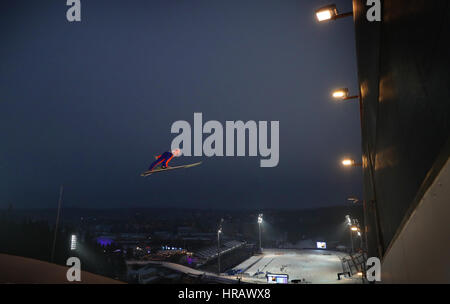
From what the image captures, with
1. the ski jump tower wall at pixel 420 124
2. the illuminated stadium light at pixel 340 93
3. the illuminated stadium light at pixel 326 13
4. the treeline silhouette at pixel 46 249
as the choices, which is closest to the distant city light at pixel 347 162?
the illuminated stadium light at pixel 340 93

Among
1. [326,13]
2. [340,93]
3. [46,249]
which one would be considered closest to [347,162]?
[340,93]

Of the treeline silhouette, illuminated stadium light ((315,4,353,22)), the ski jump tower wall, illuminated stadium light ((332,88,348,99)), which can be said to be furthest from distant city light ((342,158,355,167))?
the treeline silhouette

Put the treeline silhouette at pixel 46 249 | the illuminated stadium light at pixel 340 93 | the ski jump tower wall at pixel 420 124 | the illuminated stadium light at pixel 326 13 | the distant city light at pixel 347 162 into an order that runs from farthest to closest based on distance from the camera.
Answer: the treeline silhouette at pixel 46 249
the distant city light at pixel 347 162
the illuminated stadium light at pixel 340 93
the illuminated stadium light at pixel 326 13
the ski jump tower wall at pixel 420 124

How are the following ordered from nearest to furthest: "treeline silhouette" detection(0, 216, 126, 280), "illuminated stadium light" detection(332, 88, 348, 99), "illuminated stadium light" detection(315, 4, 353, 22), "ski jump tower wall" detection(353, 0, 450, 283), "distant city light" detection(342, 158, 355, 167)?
"ski jump tower wall" detection(353, 0, 450, 283), "illuminated stadium light" detection(315, 4, 353, 22), "illuminated stadium light" detection(332, 88, 348, 99), "distant city light" detection(342, 158, 355, 167), "treeline silhouette" detection(0, 216, 126, 280)

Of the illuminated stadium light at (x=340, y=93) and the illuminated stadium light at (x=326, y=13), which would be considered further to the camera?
the illuminated stadium light at (x=340, y=93)

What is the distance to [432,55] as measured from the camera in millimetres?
1974

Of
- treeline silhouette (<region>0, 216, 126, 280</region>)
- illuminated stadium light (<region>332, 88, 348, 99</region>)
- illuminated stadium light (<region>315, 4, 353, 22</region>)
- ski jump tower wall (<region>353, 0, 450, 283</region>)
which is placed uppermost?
illuminated stadium light (<region>315, 4, 353, 22</region>)

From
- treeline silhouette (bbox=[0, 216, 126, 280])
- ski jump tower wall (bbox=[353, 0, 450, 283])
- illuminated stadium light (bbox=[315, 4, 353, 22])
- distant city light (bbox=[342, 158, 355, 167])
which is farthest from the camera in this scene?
treeline silhouette (bbox=[0, 216, 126, 280])

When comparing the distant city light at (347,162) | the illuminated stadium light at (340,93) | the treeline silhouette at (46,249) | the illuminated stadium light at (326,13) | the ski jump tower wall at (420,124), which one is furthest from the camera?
the treeline silhouette at (46,249)

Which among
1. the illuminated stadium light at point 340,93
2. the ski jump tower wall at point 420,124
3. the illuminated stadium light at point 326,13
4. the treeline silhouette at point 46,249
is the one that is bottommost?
the treeline silhouette at point 46,249

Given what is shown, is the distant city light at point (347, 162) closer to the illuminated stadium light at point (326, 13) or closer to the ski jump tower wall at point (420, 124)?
the illuminated stadium light at point (326, 13)

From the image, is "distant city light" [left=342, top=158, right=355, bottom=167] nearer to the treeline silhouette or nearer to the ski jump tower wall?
the ski jump tower wall

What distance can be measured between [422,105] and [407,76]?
1.71 feet
